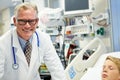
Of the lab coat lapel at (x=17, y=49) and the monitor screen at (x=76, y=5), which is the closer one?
the lab coat lapel at (x=17, y=49)

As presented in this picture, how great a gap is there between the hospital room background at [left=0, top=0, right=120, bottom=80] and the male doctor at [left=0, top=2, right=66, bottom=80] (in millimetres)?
434

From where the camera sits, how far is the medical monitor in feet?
10.1

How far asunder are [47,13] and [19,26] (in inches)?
62.6

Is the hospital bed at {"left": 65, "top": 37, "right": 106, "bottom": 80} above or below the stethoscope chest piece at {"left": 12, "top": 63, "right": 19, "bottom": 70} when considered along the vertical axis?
below

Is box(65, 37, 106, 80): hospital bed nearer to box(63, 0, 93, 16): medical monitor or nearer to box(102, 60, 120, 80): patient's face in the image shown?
box(63, 0, 93, 16): medical monitor

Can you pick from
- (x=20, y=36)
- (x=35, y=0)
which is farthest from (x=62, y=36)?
(x=20, y=36)

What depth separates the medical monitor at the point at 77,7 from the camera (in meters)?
3.08

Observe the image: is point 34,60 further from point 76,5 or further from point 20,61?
point 76,5

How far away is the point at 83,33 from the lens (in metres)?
3.20

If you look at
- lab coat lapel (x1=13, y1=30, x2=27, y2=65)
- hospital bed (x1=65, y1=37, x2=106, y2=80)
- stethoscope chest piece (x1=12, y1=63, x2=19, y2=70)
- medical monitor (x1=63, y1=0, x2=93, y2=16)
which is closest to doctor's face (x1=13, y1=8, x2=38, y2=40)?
lab coat lapel (x1=13, y1=30, x2=27, y2=65)

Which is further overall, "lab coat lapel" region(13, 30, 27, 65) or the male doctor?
"lab coat lapel" region(13, 30, 27, 65)

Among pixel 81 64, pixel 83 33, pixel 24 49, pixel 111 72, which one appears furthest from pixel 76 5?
pixel 111 72

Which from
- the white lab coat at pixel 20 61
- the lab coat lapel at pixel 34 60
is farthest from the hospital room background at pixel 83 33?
the lab coat lapel at pixel 34 60

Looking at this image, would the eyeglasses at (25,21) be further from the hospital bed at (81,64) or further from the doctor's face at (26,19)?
the hospital bed at (81,64)
